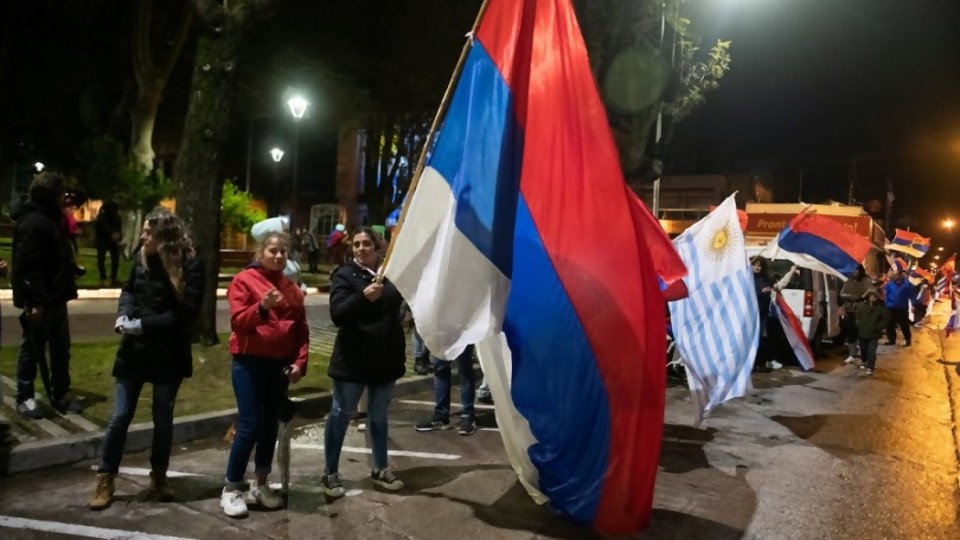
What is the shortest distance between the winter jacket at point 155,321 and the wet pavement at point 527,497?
0.87 meters

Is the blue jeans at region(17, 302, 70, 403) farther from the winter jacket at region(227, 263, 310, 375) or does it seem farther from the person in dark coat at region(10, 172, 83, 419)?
the winter jacket at region(227, 263, 310, 375)

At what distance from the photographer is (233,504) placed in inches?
182

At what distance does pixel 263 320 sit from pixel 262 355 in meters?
0.22

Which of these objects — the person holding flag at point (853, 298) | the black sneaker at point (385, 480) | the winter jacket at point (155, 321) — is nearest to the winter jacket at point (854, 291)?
the person holding flag at point (853, 298)

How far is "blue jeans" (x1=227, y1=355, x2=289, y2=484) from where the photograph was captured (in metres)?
4.62

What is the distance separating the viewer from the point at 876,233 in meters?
19.1

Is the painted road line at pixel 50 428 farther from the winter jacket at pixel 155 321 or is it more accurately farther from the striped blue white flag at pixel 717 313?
the striped blue white flag at pixel 717 313

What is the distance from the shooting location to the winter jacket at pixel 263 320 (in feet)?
14.9

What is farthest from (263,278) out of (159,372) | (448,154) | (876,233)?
(876,233)

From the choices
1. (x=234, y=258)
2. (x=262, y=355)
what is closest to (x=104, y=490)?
(x=262, y=355)

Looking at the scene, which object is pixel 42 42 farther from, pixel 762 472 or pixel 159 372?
pixel 762 472

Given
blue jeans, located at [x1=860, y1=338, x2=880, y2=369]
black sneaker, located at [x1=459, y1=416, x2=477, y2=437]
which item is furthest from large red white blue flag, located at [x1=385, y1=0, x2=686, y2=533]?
blue jeans, located at [x1=860, y1=338, x2=880, y2=369]

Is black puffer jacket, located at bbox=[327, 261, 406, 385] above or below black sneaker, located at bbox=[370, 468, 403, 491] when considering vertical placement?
above

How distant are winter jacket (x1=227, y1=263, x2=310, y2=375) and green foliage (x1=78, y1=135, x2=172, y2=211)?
15558 millimetres
